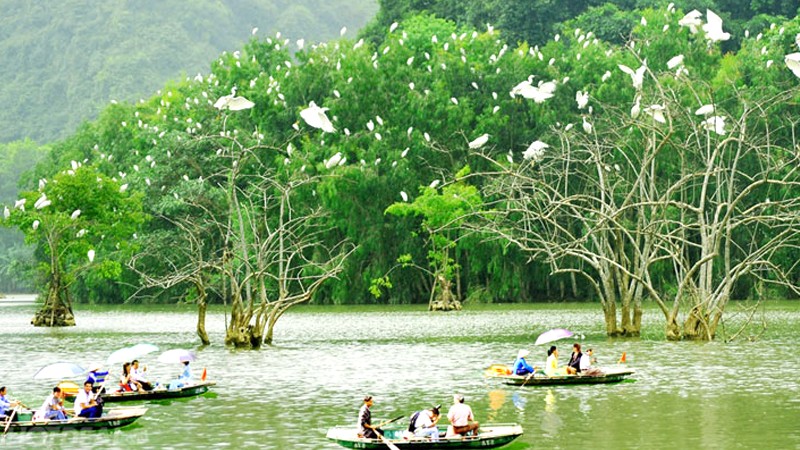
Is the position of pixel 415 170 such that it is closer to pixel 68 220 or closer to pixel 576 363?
pixel 68 220

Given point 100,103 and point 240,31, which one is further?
point 240,31

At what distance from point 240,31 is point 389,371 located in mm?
143017

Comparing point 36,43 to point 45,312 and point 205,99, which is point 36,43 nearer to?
point 205,99

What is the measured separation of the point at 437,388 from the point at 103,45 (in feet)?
442

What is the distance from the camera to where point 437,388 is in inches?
939

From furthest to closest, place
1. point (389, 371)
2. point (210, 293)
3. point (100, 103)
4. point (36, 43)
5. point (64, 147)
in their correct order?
point (36, 43), point (100, 103), point (64, 147), point (210, 293), point (389, 371)

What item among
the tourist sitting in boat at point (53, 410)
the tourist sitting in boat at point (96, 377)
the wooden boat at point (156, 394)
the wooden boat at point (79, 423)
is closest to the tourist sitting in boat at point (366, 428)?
the wooden boat at point (79, 423)

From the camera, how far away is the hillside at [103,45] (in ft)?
470

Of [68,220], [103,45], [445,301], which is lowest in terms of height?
[445,301]

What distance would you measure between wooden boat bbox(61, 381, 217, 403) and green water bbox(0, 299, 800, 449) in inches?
7.9

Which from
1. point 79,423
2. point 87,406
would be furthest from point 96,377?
point 79,423

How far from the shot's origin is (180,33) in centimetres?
15675

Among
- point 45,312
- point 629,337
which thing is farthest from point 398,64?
point 629,337

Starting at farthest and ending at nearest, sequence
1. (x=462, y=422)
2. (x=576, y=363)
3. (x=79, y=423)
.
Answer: (x=576, y=363)
(x=79, y=423)
(x=462, y=422)
